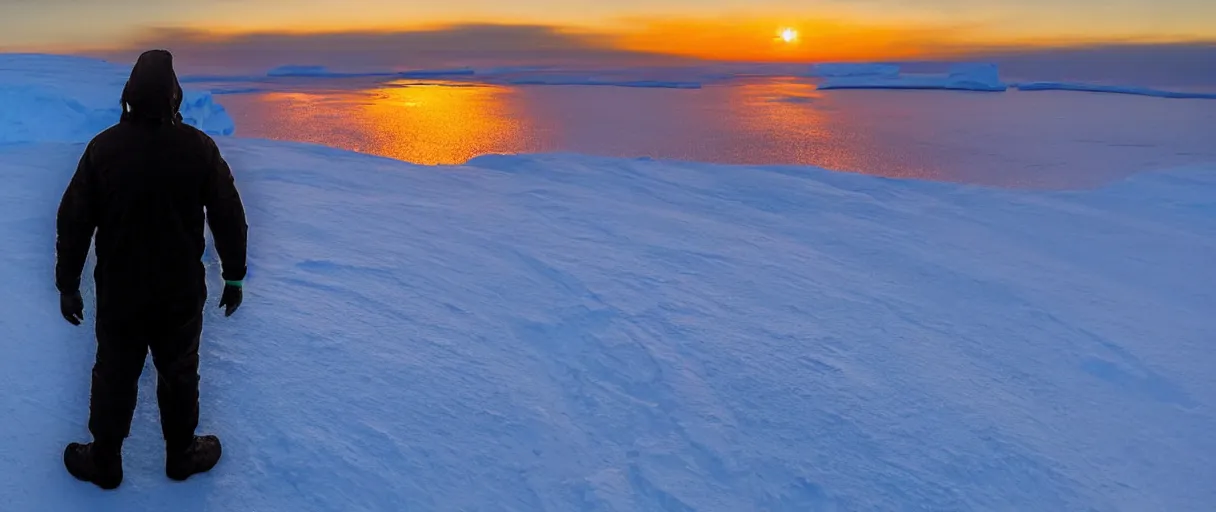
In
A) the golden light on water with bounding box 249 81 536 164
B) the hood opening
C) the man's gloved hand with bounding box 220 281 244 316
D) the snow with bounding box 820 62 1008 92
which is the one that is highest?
the snow with bounding box 820 62 1008 92

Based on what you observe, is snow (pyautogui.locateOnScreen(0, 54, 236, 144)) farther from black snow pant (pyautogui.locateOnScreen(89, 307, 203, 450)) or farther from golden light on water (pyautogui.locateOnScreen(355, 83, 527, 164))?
black snow pant (pyautogui.locateOnScreen(89, 307, 203, 450))

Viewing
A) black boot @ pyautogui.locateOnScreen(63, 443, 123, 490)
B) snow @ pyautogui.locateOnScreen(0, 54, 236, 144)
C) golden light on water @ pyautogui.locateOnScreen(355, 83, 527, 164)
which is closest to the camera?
black boot @ pyautogui.locateOnScreen(63, 443, 123, 490)

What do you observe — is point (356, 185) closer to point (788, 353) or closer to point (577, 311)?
point (577, 311)

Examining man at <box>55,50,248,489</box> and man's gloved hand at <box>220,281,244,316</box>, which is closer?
man at <box>55,50,248,489</box>

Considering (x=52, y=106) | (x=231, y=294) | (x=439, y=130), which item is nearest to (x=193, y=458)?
(x=231, y=294)

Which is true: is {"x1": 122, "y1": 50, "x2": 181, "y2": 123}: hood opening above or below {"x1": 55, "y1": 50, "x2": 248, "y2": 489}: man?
above

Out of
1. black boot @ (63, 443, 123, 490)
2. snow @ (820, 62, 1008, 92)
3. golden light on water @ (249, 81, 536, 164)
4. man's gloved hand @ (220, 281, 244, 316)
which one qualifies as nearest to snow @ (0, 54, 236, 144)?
golden light on water @ (249, 81, 536, 164)

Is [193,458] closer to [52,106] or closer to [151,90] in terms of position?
[151,90]

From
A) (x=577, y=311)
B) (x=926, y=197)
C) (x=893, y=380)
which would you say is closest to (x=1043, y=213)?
(x=926, y=197)

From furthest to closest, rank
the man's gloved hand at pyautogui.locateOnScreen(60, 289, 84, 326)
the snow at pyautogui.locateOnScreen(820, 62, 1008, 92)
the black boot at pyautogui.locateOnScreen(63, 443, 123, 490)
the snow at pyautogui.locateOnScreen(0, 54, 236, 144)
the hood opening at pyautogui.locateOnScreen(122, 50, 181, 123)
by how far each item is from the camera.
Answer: the snow at pyautogui.locateOnScreen(820, 62, 1008, 92), the snow at pyautogui.locateOnScreen(0, 54, 236, 144), the black boot at pyautogui.locateOnScreen(63, 443, 123, 490), the man's gloved hand at pyautogui.locateOnScreen(60, 289, 84, 326), the hood opening at pyautogui.locateOnScreen(122, 50, 181, 123)
